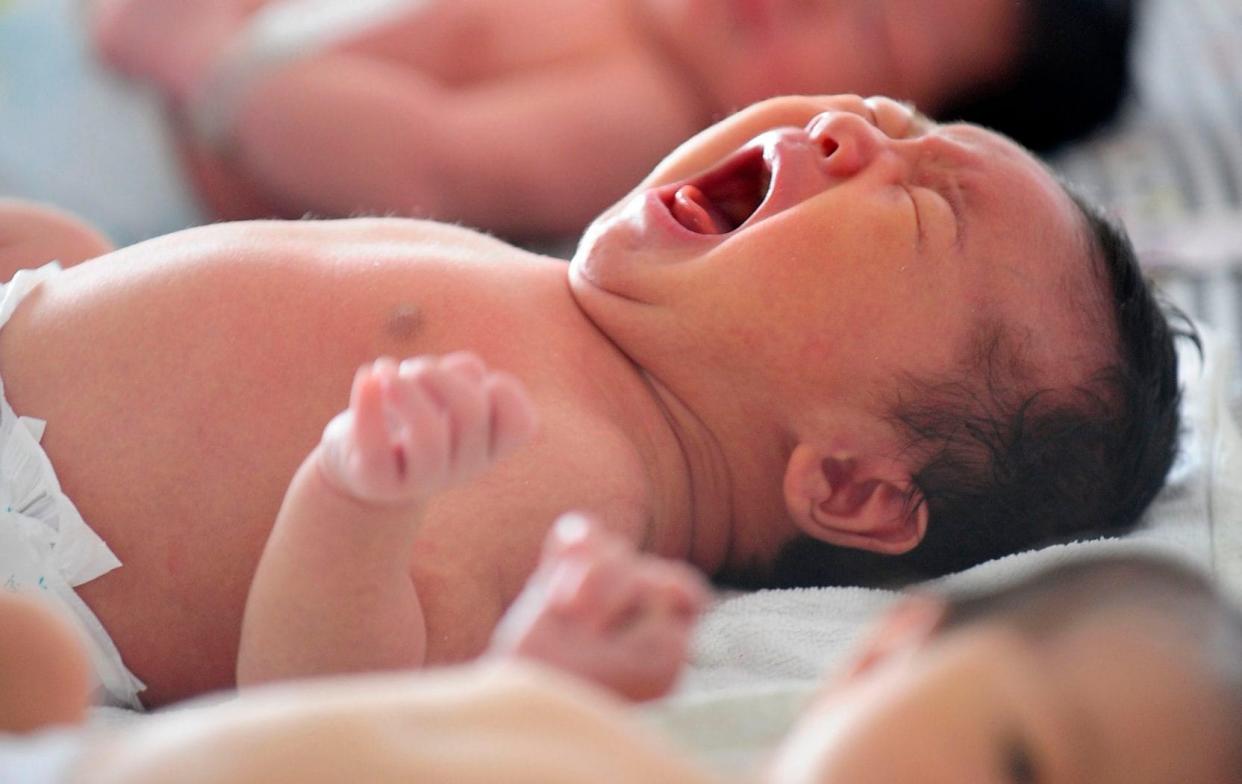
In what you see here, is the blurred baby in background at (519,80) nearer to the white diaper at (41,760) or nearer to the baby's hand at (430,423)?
the baby's hand at (430,423)

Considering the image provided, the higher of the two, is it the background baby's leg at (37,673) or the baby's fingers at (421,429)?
the baby's fingers at (421,429)

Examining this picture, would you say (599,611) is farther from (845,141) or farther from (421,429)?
(845,141)

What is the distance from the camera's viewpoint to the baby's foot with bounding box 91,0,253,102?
193 cm

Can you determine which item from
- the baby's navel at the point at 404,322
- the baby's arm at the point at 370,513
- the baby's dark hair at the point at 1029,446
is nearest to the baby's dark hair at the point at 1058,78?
the baby's dark hair at the point at 1029,446

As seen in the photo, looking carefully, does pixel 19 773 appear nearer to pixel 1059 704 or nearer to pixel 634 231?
pixel 1059 704

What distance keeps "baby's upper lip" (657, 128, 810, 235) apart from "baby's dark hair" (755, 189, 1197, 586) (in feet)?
0.67

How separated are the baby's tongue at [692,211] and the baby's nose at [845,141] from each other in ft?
0.36

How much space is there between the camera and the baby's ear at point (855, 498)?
105 centimetres

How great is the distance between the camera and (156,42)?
1.94 meters

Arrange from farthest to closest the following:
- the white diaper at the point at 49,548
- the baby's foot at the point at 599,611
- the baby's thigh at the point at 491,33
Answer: the baby's thigh at the point at 491,33 → the white diaper at the point at 49,548 → the baby's foot at the point at 599,611

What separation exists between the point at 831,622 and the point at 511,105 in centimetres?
125

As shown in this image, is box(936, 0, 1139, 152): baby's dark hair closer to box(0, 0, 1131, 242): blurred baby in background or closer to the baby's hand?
box(0, 0, 1131, 242): blurred baby in background

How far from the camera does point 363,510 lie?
79cm

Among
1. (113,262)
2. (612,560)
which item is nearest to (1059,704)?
(612,560)
